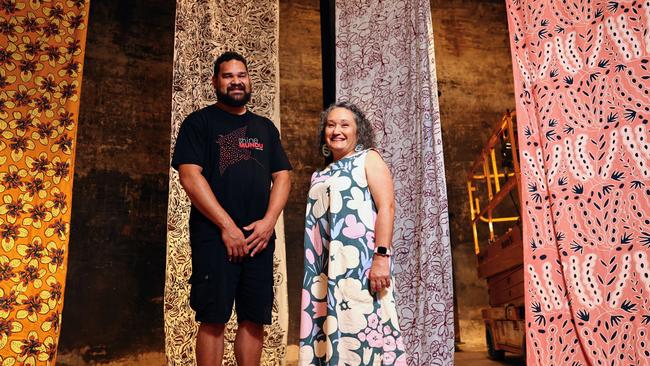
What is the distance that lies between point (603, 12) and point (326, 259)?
6.69 ft

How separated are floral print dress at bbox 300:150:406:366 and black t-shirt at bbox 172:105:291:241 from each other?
0.84 feet

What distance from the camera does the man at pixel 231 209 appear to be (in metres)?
2.13

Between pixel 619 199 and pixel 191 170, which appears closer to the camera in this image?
pixel 191 170

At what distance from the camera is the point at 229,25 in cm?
405

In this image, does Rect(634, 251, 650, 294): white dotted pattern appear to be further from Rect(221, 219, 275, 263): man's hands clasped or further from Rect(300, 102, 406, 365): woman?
Rect(221, 219, 275, 263): man's hands clasped

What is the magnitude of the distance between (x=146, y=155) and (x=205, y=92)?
2.86 metres

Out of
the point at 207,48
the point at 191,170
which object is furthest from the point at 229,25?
the point at 191,170

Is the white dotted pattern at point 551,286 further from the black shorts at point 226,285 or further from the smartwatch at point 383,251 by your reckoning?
the black shorts at point 226,285

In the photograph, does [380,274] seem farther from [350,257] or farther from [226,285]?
[226,285]

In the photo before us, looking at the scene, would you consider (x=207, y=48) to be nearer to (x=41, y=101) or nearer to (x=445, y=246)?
(x=41, y=101)

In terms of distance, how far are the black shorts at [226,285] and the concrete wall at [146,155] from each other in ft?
13.9

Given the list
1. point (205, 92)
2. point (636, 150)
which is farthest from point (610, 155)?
point (205, 92)

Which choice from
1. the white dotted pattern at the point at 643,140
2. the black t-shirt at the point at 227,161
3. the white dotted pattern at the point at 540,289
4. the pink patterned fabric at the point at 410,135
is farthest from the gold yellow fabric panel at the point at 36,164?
the white dotted pattern at the point at 643,140

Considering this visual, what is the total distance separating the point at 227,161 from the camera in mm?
2322
